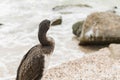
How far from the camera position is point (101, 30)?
1082 centimetres

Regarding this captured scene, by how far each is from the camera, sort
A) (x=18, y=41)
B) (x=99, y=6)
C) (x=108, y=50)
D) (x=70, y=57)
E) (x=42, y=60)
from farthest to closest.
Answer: (x=99, y=6) < (x=18, y=41) < (x=70, y=57) < (x=108, y=50) < (x=42, y=60)

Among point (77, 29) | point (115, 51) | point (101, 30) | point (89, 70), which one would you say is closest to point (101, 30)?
Answer: point (101, 30)

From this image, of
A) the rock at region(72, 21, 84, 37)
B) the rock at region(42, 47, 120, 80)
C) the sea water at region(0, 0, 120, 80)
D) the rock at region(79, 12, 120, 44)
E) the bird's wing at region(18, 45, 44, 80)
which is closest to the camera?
the bird's wing at region(18, 45, 44, 80)

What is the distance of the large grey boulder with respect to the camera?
10.7m

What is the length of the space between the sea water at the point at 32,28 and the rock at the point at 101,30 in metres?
0.53

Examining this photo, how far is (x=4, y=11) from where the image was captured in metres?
17.4

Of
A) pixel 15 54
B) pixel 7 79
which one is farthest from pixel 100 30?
pixel 7 79

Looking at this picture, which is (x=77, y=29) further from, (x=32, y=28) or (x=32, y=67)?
(x=32, y=67)

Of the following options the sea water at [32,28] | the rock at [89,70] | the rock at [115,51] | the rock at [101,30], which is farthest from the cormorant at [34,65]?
the rock at [101,30]

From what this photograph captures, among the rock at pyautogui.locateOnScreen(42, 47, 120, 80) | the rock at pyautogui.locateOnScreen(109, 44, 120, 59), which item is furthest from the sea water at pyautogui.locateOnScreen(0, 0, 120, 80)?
the rock at pyautogui.locateOnScreen(109, 44, 120, 59)

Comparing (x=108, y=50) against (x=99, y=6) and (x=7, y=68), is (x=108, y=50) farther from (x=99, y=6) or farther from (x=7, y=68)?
(x=99, y=6)

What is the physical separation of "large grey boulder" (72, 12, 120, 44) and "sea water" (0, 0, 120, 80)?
53 cm

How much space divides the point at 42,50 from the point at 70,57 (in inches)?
218

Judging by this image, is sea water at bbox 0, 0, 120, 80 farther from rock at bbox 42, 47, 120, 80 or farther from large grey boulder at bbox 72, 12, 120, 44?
rock at bbox 42, 47, 120, 80
